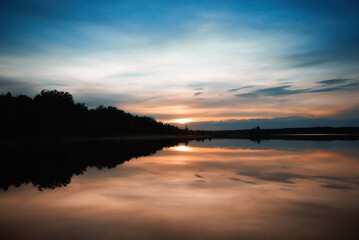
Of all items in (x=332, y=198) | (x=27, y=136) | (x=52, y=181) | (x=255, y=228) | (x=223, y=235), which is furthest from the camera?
(x=27, y=136)

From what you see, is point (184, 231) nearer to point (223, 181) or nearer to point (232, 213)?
point (232, 213)

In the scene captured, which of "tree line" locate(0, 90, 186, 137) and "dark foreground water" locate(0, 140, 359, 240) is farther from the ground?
"tree line" locate(0, 90, 186, 137)

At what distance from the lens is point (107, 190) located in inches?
518

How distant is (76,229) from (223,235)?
428cm

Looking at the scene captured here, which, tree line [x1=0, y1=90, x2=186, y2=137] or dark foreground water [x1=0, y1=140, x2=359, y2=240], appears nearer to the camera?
dark foreground water [x1=0, y1=140, x2=359, y2=240]

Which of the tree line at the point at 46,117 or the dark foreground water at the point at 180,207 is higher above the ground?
the tree line at the point at 46,117

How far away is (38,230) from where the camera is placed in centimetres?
780

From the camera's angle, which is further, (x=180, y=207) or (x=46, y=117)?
(x=46, y=117)

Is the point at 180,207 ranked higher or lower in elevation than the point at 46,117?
lower

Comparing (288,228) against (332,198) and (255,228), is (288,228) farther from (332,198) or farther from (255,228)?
Result: (332,198)

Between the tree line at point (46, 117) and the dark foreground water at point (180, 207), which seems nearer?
the dark foreground water at point (180, 207)

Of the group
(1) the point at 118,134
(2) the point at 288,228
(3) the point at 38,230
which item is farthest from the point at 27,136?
(2) the point at 288,228

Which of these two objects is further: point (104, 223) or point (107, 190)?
point (107, 190)

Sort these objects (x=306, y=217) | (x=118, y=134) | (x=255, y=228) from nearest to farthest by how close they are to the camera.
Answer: (x=255, y=228) < (x=306, y=217) < (x=118, y=134)
